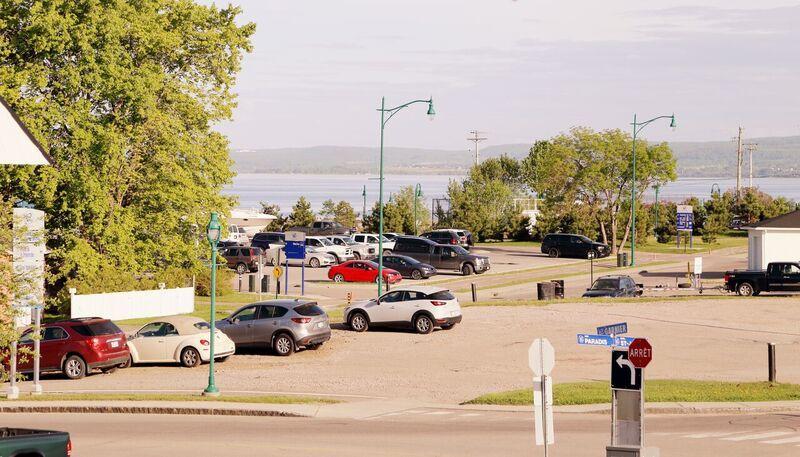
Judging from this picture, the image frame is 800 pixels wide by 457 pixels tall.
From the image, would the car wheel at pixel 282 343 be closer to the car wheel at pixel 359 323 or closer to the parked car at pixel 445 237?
the car wheel at pixel 359 323

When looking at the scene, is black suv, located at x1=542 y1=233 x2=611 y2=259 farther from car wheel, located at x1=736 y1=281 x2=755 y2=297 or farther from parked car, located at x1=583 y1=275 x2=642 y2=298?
parked car, located at x1=583 y1=275 x2=642 y2=298

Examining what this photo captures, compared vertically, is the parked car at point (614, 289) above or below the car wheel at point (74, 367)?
above

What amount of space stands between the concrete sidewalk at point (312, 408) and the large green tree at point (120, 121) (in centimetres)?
1704

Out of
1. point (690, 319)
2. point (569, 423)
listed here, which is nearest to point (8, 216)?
point (569, 423)

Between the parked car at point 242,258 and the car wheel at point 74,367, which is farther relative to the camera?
the parked car at point 242,258

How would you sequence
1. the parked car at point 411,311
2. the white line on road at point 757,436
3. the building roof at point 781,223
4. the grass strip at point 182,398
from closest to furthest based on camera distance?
the white line on road at point 757,436, the grass strip at point 182,398, the parked car at point 411,311, the building roof at point 781,223

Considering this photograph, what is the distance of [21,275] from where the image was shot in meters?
21.2

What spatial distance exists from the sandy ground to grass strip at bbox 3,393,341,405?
1.77 metres

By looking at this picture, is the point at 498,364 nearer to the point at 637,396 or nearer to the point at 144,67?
the point at 637,396

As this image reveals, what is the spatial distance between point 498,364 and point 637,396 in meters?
16.5

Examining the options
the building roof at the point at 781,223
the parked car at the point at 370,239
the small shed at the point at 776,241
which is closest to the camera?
the small shed at the point at 776,241

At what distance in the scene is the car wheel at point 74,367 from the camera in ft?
95.1

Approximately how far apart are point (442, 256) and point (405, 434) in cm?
4261

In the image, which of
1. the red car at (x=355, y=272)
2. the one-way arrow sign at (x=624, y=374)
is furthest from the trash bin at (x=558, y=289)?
the one-way arrow sign at (x=624, y=374)
